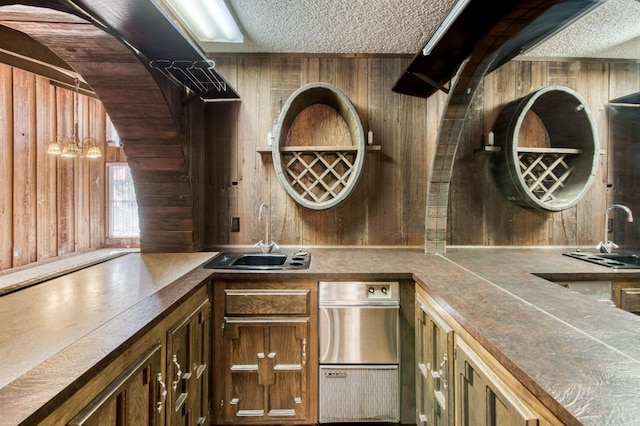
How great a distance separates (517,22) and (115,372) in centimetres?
210

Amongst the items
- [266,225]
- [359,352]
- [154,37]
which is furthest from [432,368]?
[154,37]

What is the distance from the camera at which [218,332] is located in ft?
6.12

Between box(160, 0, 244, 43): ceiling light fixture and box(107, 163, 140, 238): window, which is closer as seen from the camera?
box(160, 0, 244, 43): ceiling light fixture

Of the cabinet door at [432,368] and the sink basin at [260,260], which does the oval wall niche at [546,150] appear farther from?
the sink basin at [260,260]

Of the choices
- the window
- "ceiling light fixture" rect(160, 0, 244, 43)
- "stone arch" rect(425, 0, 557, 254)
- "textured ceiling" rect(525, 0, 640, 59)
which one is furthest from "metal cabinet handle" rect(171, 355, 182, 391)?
the window

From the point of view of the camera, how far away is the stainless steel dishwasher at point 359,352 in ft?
6.15

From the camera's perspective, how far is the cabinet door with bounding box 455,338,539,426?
86 cm

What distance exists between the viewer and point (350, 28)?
218 cm

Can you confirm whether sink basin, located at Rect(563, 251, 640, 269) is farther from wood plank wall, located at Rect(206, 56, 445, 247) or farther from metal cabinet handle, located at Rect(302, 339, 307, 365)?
metal cabinet handle, located at Rect(302, 339, 307, 365)

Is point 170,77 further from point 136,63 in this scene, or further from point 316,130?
point 316,130

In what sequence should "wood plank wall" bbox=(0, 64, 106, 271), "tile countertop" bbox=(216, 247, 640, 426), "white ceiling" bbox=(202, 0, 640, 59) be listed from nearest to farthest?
"tile countertop" bbox=(216, 247, 640, 426), "white ceiling" bbox=(202, 0, 640, 59), "wood plank wall" bbox=(0, 64, 106, 271)

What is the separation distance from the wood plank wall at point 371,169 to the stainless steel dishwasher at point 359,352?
75 centimetres

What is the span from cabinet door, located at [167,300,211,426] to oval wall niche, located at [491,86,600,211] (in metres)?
2.36

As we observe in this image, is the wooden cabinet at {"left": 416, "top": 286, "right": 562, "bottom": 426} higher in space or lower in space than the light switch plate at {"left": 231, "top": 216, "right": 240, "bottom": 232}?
lower
